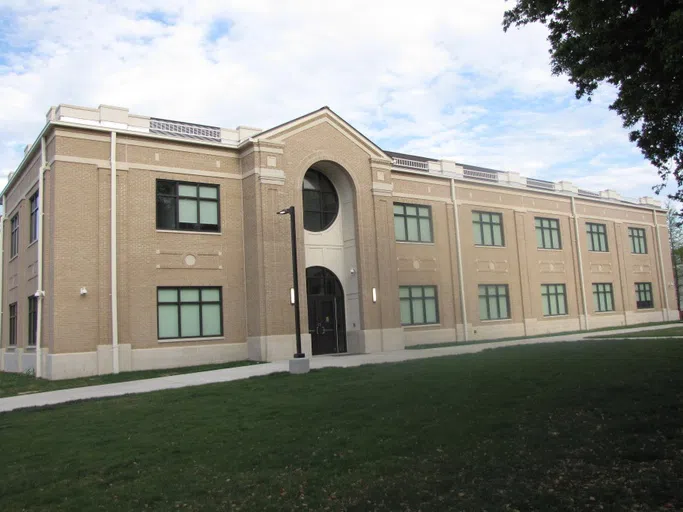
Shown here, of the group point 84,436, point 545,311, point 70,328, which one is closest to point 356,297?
point 70,328

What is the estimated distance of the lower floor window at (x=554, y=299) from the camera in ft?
112

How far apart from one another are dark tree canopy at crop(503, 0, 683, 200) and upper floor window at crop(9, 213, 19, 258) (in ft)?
77.0

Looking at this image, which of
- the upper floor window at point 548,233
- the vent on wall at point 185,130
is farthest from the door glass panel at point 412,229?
the vent on wall at point 185,130

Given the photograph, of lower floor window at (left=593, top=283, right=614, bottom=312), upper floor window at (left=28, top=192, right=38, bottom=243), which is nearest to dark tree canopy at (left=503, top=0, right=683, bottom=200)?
upper floor window at (left=28, top=192, right=38, bottom=243)

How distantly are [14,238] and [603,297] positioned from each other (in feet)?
107

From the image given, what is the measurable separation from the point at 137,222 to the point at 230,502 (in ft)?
54.9

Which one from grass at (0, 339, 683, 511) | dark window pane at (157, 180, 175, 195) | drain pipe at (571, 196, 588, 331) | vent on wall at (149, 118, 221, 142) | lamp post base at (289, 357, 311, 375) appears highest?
vent on wall at (149, 118, 221, 142)

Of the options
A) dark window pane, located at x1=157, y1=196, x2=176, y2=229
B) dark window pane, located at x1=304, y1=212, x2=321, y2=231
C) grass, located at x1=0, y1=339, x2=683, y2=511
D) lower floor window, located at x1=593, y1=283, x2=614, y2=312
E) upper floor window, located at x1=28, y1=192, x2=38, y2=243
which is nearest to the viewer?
grass, located at x1=0, y1=339, x2=683, y2=511

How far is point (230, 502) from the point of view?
607 cm

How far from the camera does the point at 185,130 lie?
23.0m

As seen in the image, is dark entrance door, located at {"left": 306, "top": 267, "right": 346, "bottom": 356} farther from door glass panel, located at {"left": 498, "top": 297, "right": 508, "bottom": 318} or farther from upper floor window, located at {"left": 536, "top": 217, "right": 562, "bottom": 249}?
upper floor window, located at {"left": 536, "top": 217, "right": 562, "bottom": 249}

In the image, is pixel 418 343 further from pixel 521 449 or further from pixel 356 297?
pixel 521 449

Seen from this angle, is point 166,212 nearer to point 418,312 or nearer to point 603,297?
point 418,312

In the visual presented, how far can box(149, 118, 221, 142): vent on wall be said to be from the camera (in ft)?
73.2
